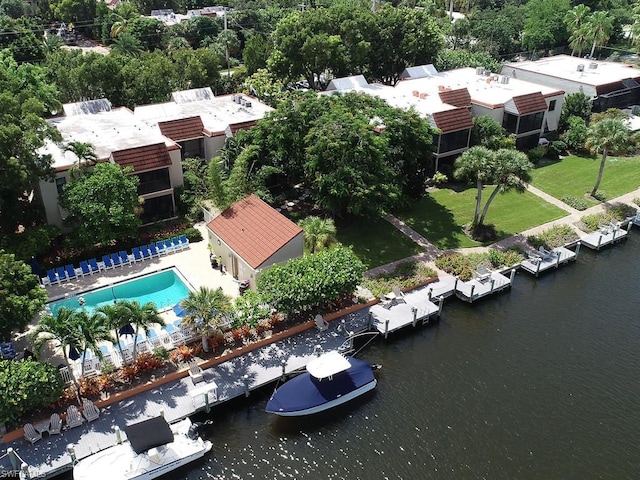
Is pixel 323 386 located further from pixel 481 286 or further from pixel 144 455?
pixel 481 286

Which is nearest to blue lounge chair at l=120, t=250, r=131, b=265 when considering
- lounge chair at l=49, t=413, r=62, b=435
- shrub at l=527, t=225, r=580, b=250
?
lounge chair at l=49, t=413, r=62, b=435

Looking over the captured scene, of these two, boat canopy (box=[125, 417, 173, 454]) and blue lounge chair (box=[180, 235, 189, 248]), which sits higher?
blue lounge chair (box=[180, 235, 189, 248])

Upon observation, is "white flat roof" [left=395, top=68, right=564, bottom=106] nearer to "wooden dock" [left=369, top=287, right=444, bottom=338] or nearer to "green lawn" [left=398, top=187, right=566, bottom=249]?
"green lawn" [left=398, top=187, right=566, bottom=249]

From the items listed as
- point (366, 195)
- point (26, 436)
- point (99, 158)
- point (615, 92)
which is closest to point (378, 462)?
point (26, 436)

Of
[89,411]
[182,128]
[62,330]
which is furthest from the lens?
[182,128]

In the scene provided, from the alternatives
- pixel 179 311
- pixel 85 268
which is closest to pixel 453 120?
pixel 179 311
